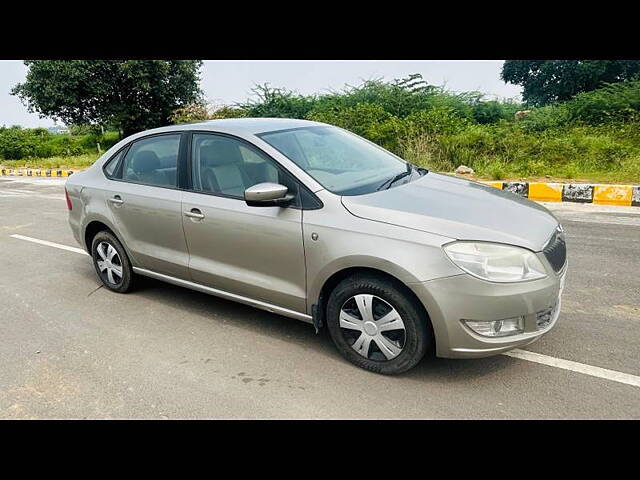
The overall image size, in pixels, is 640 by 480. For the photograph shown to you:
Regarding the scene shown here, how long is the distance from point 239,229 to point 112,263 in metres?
1.80

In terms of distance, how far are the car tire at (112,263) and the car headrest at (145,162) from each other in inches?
27.1

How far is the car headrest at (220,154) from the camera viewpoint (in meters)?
3.63

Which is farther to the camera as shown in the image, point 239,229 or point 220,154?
point 220,154

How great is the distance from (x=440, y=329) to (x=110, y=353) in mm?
2258

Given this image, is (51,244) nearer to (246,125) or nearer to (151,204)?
(151,204)

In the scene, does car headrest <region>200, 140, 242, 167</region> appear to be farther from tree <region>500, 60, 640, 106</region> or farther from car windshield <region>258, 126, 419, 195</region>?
tree <region>500, 60, 640, 106</region>

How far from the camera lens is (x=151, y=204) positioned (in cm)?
400

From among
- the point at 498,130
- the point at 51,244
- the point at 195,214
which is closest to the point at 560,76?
the point at 498,130

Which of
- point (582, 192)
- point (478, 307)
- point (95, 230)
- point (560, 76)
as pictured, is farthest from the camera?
point (560, 76)

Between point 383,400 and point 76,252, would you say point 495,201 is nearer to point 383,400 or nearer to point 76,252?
point 383,400

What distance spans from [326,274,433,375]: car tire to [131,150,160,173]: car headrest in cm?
206

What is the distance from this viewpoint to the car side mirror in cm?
308

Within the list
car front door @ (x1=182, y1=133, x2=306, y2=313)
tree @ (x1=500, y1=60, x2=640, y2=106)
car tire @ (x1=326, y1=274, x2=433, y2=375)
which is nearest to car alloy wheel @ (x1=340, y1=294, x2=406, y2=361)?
car tire @ (x1=326, y1=274, x2=433, y2=375)

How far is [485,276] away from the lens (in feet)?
8.71
